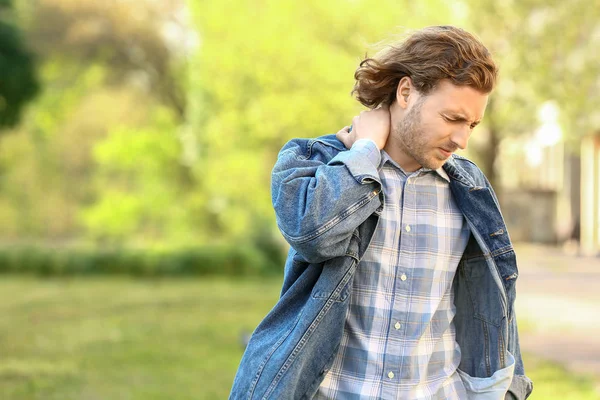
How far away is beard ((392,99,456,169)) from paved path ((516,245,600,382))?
5.38 metres

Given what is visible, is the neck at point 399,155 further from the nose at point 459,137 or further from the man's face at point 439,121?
the nose at point 459,137

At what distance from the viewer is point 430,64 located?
2010mm

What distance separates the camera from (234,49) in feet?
45.2

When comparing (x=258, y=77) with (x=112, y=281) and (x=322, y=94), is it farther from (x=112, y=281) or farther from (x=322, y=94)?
(x=112, y=281)

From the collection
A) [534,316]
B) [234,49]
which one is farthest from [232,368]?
[234,49]

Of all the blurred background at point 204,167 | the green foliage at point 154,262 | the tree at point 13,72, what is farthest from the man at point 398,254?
the green foliage at point 154,262

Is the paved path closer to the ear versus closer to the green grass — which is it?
the green grass

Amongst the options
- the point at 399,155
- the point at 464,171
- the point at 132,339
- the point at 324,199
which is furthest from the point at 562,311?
the point at 324,199

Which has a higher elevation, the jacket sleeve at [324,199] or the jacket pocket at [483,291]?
the jacket sleeve at [324,199]

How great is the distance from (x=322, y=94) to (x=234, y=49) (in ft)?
9.96

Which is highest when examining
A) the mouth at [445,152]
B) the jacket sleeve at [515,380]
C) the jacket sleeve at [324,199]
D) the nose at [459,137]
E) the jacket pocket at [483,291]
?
the nose at [459,137]

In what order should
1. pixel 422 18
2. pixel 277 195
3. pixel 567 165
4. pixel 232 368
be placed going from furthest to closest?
pixel 567 165 < pixel 422 18 < pixel 232 368 < pixel 277 195

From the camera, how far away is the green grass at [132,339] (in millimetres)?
6723

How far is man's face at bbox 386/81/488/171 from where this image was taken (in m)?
2.00
